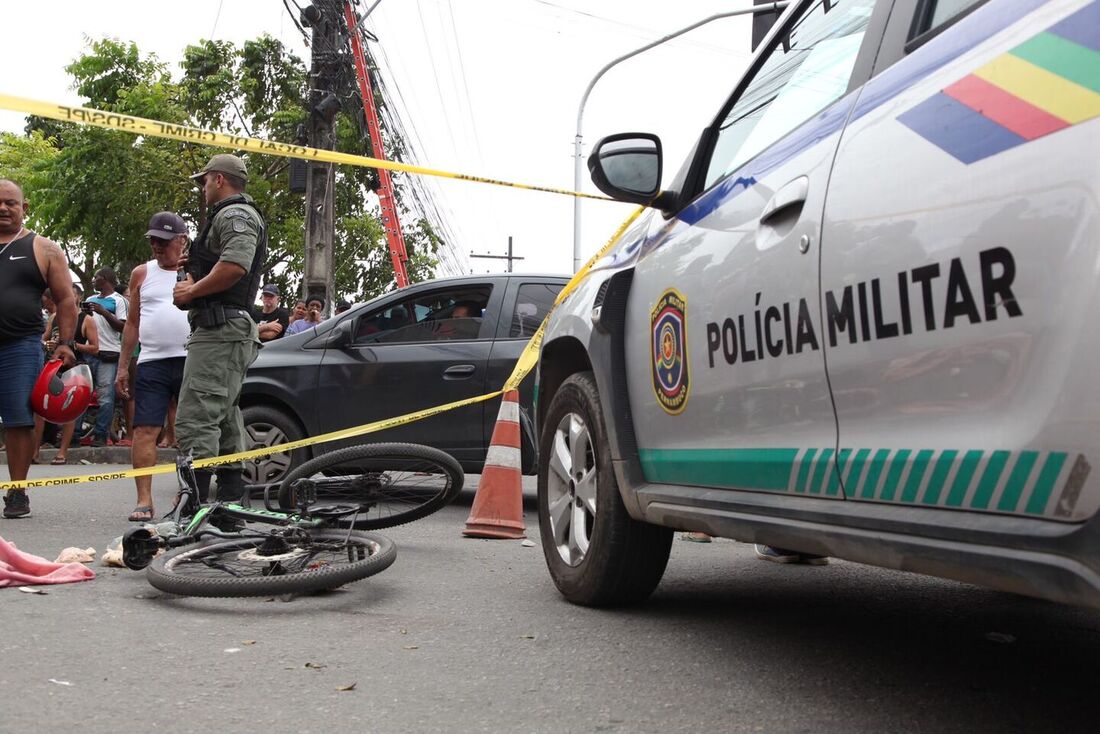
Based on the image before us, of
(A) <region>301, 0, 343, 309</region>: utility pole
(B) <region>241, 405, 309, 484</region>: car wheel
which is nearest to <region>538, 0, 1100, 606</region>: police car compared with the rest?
(B) <region>241, 405, 309, 484</region>: car wheel

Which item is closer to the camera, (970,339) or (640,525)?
(970,339)

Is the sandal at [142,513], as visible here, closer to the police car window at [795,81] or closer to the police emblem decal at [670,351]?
the police emblem decal at [670,351]

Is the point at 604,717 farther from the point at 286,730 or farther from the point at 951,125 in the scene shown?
the point at 951,125

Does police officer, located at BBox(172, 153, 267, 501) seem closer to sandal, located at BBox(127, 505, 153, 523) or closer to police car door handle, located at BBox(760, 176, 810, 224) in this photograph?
sandal, located at BBox(127, 505, 153, 523)

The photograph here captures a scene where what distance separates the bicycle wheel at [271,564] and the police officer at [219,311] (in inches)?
43.4

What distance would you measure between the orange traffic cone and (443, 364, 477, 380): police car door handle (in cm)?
150

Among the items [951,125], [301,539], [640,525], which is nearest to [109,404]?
[301,539]

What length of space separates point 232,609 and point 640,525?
1.58 metres

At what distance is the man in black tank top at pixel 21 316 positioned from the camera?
21.8ft

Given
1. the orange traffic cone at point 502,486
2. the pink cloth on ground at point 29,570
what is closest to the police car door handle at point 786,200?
the pink cloth on ground at point 29,570

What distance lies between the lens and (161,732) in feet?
8.84

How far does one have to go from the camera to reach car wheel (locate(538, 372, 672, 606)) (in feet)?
12.9

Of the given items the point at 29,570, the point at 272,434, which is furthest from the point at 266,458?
the point at 29,570

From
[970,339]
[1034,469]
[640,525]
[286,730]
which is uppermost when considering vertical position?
[970,339]
